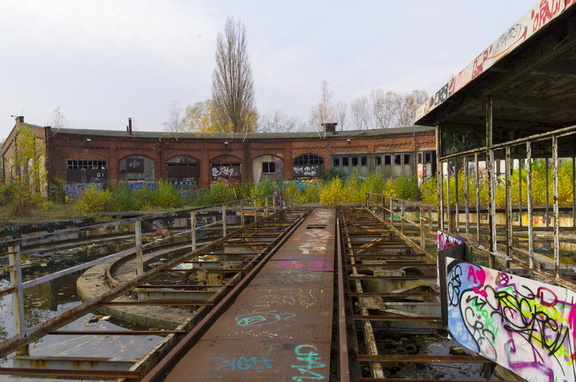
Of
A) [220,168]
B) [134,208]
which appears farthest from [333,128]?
[134,208]

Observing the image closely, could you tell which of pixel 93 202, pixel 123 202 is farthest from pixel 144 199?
pixel 93 202

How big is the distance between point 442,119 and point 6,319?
28.7 feet

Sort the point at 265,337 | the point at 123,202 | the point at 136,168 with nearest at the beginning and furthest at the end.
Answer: the point at 265,337
the point at 123,202
the point at 136,168

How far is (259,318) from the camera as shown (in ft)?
13.4

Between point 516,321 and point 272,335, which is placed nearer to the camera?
point 516,321

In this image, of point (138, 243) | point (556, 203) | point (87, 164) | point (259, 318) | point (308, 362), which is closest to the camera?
point (556, 203)

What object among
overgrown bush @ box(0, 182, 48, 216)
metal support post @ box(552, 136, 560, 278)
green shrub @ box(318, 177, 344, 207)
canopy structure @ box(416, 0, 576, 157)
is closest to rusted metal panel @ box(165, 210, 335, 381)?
metal support post @ box(552, 136, 560, 278)

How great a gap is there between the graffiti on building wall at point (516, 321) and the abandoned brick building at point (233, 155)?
2472 cm

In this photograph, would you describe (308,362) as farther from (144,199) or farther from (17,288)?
(144,199)

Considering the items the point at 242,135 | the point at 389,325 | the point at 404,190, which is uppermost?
the point at 242,135

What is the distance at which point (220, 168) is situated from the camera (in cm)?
2914

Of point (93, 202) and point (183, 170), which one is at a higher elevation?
point (183, 170)

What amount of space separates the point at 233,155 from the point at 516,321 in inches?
1075

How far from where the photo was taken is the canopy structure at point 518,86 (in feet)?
8.23
